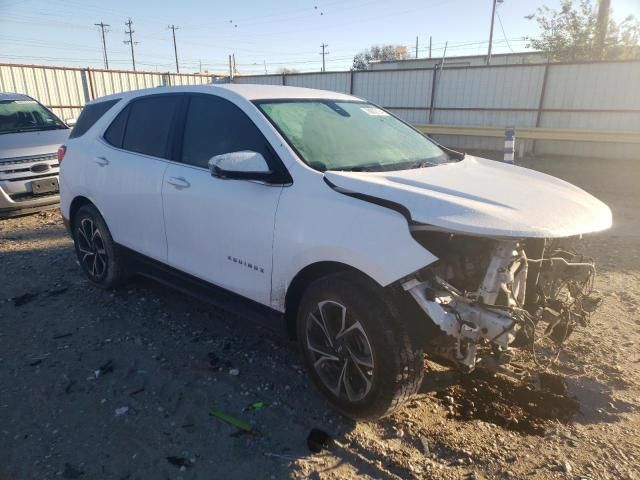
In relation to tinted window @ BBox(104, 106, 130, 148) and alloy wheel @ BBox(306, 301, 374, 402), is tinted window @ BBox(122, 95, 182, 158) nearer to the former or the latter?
tinted window @ BBox(104, 106, 130, 148)

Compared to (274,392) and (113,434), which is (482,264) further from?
(113,434)

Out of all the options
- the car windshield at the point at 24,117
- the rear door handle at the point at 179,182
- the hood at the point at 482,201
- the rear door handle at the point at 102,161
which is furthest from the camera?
the car windshield at the point at 24,117

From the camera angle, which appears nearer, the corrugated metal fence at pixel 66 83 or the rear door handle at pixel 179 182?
the rear door handle at pixel 179 182

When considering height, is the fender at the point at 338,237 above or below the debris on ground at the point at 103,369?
above

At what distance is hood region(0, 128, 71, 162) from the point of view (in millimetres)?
7246

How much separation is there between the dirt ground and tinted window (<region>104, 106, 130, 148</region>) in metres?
1.53

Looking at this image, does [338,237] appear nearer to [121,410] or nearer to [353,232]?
[353,232]

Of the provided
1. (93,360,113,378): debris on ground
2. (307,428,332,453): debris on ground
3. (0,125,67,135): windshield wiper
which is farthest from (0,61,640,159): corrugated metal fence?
(93,360,113,378): debris on ground

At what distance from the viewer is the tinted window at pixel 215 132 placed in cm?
323

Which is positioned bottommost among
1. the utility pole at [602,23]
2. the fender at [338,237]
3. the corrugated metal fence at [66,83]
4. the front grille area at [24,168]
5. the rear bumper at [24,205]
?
the rear bumper at [24,205]

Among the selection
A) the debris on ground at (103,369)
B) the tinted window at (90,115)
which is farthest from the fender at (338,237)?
the tinted window at (90,115)

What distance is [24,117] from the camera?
848 cm

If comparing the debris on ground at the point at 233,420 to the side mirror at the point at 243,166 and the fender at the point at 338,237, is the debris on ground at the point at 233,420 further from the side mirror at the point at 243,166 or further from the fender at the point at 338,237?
the side mirror at the point at 243,166

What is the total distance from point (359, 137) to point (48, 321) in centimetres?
312
